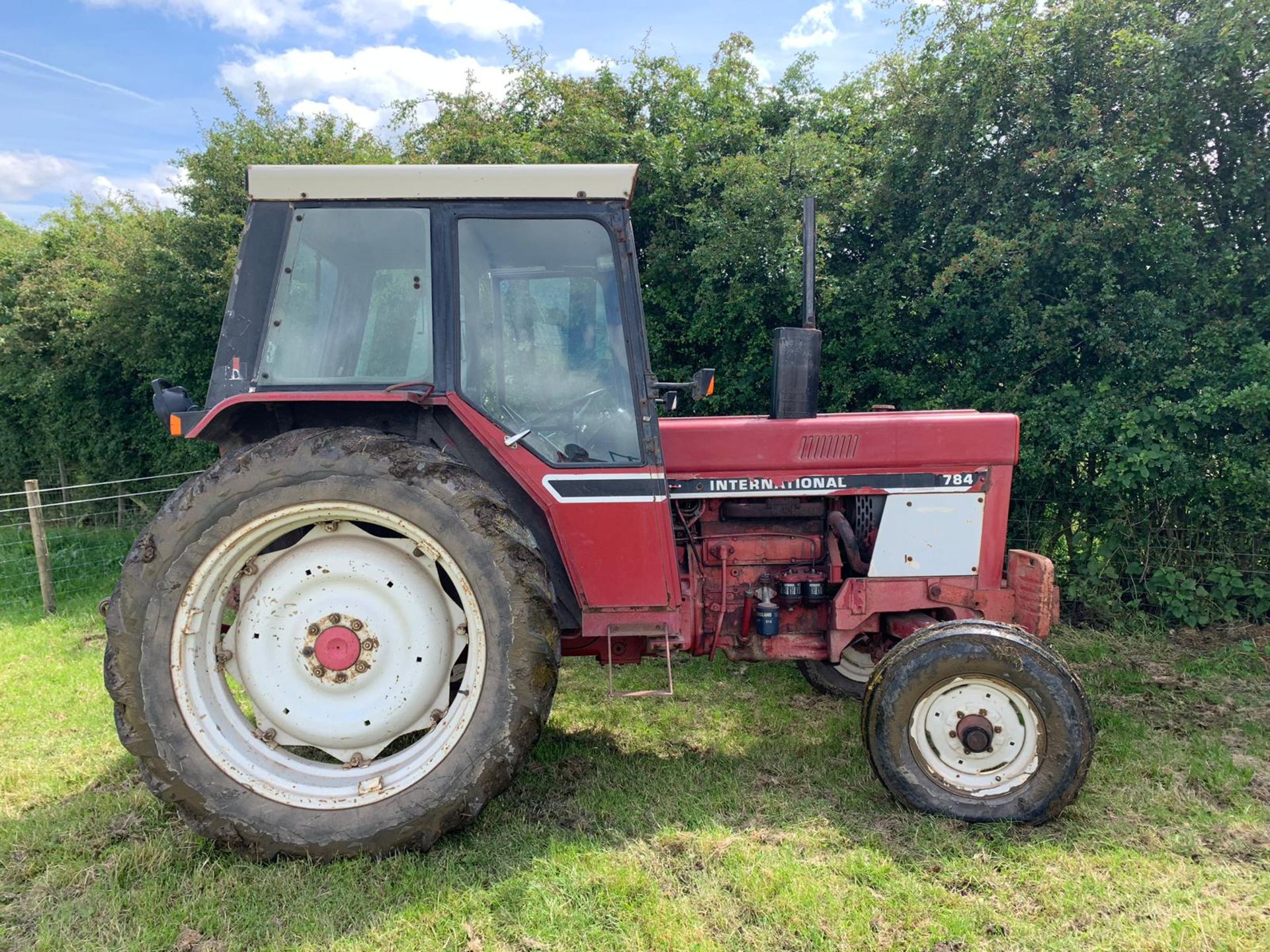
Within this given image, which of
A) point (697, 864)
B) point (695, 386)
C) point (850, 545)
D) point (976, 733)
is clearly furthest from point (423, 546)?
point (976, 733)

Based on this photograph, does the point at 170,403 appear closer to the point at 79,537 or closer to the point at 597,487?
the point at 597,487

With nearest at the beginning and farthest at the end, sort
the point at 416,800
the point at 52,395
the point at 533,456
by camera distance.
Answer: the point at 416,800
the point at 533,456
the point at 52,395

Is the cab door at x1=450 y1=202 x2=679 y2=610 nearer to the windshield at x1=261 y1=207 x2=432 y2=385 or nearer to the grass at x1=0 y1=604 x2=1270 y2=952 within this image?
the windshield at x1=261 y1=207 x2=432 y2=385

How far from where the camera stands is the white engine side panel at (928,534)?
3.33 meters

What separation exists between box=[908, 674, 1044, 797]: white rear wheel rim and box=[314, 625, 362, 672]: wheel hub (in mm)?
1987

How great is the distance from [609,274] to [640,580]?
1.12m

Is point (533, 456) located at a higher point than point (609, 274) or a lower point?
lower

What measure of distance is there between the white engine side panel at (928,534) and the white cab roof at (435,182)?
5.62 ft

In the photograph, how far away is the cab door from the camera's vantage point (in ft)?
9.20

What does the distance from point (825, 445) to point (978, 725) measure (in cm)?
119

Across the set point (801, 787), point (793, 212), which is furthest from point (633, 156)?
point (801, 787)

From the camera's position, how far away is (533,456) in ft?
9.23

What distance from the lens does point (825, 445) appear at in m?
3.27

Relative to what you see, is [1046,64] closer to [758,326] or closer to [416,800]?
[758,326]
